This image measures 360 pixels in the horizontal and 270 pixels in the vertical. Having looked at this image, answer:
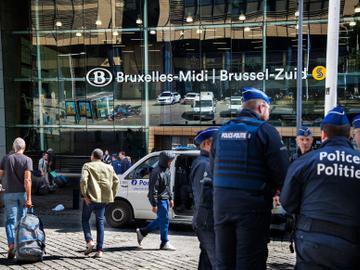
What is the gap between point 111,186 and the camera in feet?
23.2

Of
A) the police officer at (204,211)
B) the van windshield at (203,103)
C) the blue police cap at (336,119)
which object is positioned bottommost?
the police officer at (204,211)

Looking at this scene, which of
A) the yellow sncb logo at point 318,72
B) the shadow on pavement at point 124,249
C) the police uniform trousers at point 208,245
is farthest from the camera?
the yellow sncb logo at point 318,72

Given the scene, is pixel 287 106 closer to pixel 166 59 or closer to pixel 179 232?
pixel 166 59

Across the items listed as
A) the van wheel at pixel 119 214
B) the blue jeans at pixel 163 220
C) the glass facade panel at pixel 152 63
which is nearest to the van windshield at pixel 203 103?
the glass facade panel at pixel 152 63

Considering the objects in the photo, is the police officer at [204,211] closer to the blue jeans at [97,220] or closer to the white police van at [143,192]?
the blue jeans at [97,220]

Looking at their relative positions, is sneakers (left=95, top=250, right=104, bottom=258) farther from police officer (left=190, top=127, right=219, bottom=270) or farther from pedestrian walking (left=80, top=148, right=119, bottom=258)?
police officer (left=190, top=127, right=219, bottom=270)

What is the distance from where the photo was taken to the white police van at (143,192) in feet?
30.0

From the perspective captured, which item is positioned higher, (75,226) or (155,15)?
(155,15)

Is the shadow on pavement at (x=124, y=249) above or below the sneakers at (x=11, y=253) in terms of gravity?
below

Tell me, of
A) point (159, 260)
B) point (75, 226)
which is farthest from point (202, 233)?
point (75, 226)

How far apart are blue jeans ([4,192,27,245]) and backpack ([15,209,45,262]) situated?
0.28 m

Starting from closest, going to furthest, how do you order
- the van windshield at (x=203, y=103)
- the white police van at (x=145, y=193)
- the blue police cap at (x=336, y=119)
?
the blue police cap at (x=336, y=119) → the white police van at (x=145, y=193) → the van windshield at (x=203, y=103)

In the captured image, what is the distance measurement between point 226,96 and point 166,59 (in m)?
3.44

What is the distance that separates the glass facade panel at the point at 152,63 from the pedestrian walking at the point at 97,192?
1475 cm
